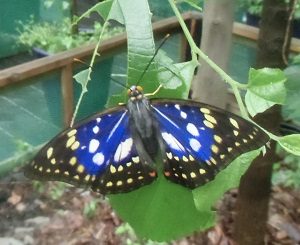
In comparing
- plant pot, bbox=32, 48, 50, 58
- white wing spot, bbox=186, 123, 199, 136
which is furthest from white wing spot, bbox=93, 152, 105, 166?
plant pot, bbox=32, 48, 50, 58

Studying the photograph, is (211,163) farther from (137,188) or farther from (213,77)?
(213,77)

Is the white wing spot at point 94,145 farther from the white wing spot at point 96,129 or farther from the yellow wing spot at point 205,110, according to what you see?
the yellow wing spot at point 205,110

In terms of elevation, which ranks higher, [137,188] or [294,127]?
[137,188]

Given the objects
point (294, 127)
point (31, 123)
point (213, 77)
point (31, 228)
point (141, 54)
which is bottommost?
point (31, 228)

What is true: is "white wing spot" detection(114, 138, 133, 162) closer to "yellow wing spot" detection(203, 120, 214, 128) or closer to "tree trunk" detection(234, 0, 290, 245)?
"yellow wing spot" detection(203, 120, 214, 128)

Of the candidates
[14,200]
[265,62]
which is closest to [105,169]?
[265,62]

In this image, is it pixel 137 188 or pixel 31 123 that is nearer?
pixel 137 188

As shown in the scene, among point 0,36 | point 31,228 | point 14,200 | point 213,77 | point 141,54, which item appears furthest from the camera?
point 0,36

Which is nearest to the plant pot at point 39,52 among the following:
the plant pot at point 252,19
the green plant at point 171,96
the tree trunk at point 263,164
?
the plant pot at point 252,19

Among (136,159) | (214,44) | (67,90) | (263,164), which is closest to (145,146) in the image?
(136,159)

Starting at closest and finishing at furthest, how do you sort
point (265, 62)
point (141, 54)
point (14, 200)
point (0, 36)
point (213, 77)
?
point (141, 54), point (265, 62), point (213, 77), point (14, 200), point (0, 36)
